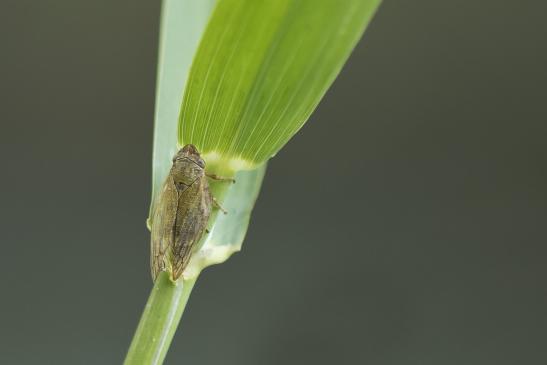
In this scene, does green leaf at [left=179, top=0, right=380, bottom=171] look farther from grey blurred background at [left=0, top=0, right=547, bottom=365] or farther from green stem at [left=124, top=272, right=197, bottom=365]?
grey blurred background at [left=0, top=0, right=547, bottom=365]

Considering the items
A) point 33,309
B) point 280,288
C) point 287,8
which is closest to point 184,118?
point 287,8

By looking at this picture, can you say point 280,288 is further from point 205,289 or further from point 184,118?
point 184,118

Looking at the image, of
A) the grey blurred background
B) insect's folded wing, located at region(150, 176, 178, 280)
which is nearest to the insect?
insect's folded wing, located at region(150, 176, 178, 280)

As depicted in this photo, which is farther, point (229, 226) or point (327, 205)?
point (327, 205)

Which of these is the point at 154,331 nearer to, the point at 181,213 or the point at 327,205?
Result: the point at 181,213

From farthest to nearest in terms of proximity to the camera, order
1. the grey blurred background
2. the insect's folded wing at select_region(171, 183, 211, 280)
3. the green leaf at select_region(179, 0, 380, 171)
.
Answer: the grey blurred background
the insect's folded wing at select_region(171, 183, 211, 280)
the green leaf at select_region(179, 0, 380, 171)

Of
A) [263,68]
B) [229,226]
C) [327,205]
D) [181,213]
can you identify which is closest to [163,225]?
[181,213]
